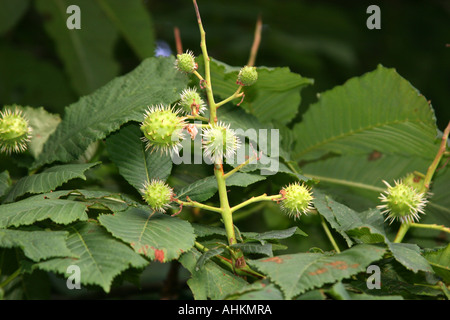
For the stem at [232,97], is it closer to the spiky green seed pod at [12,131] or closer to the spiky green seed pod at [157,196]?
the spiky green seed pod at [157,196]

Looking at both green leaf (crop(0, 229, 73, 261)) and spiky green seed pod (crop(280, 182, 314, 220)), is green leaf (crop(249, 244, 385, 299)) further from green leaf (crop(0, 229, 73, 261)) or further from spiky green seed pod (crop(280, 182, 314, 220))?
green leaf (crop(0, 229, 73, 261))

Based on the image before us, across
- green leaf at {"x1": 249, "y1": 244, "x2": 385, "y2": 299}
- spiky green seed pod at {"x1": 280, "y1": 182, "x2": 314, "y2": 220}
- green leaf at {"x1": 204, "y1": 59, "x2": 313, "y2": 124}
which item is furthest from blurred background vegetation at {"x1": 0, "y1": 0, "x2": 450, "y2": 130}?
green leaf at {"x1": 249, "y1": 244, "x2": 385, "y2": 299}

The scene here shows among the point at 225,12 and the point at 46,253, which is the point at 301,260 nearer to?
the point at 46,253

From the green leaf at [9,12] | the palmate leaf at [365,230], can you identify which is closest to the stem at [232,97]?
the palmate leaf at [365,230]

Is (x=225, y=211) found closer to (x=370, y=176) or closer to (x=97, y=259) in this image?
(x=97, y=259)

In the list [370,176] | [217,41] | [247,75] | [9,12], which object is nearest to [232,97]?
[247,75]

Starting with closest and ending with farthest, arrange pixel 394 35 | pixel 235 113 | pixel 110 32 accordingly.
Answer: pixel 235 113
pixel 110 32
pixel 394 35

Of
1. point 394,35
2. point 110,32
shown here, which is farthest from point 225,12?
point 394,35
